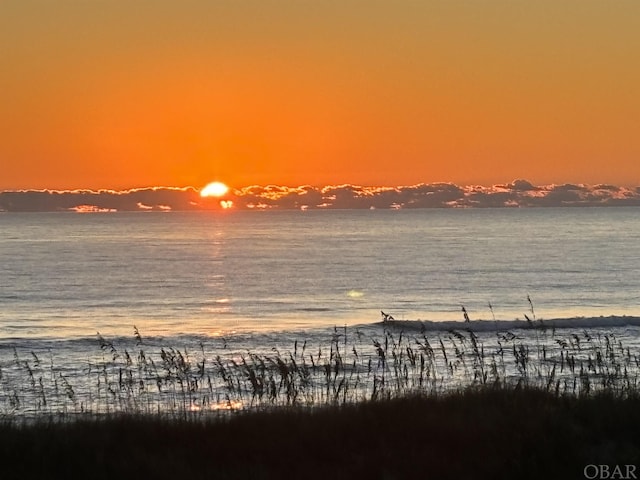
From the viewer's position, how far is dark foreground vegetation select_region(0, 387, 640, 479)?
29.4ft

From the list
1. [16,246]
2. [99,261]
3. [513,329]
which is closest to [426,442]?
[513,329]

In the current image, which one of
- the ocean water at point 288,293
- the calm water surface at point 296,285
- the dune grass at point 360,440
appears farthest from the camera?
the calm water surface at point 296,285

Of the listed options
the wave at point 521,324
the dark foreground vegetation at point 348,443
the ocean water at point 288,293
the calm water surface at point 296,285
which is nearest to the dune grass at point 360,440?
the dark foreground vegetation at point 348,443

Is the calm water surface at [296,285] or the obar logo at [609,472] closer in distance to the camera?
the obar logo at [609,472]

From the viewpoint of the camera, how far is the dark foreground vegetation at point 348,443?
897cm

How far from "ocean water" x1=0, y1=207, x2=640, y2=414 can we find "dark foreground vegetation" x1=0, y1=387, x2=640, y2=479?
1247cm

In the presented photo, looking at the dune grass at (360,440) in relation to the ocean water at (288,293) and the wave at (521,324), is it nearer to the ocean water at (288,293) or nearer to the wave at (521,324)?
the ocean water at (288,293)

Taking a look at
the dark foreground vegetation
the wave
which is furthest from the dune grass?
the wave

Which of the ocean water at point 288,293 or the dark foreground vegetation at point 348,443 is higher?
the dark foreground vegetation at point 348,443

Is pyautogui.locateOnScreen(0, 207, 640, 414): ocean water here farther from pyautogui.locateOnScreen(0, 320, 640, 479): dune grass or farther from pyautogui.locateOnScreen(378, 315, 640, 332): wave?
pyautogui.locateOnScreen(0, 320, 640, 479): dune grass

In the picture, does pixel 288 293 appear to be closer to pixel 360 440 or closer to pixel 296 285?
pixel 296 285

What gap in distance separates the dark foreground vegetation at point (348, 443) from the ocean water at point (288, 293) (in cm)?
1247

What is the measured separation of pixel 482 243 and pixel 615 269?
51.4 metres

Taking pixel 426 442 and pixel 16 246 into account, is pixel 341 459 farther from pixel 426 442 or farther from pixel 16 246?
pixel 16 246
